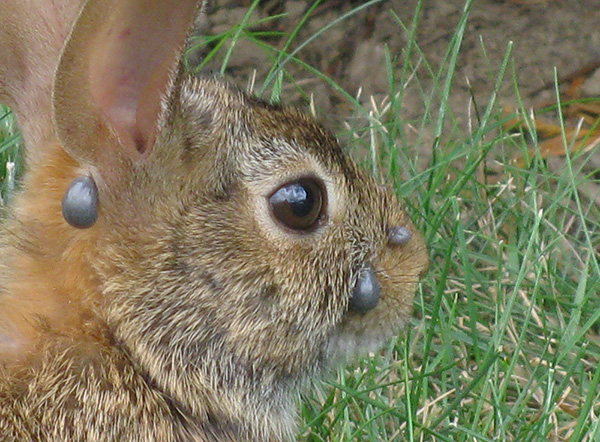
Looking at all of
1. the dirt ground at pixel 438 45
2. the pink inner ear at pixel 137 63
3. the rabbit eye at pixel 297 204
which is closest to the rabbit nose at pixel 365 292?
the rabbit eye at pixel 297 204

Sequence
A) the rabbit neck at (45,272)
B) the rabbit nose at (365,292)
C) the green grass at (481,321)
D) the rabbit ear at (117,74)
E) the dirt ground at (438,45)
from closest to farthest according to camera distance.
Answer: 1. the rabbit ear at (117,74)
2. the rabbit neck at (45,272)
3. the rabbit nose at (365,292)
4. the green grass at (481,321)
5. the dirt ground at (438,45)

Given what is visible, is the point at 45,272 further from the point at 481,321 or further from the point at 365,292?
the point at 481,321

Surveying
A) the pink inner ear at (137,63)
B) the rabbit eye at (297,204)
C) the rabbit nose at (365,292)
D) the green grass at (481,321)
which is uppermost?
the pink inner ear at (137,63)

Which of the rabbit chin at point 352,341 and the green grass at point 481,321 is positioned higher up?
the rabbit chin at point 352,341

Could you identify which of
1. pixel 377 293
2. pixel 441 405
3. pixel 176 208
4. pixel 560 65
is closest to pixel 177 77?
pixel 176 208

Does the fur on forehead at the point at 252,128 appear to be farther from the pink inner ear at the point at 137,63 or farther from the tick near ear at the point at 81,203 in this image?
the tick near ear at the point at 81,203

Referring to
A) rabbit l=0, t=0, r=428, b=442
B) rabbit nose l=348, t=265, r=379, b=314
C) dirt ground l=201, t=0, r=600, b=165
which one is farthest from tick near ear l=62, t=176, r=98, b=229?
dirt ground l=201, t=0, r=600, b=165

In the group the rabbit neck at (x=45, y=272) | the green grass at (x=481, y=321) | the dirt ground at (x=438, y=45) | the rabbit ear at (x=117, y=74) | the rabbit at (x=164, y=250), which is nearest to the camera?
the rabbit ear at (x=117, y=74)
